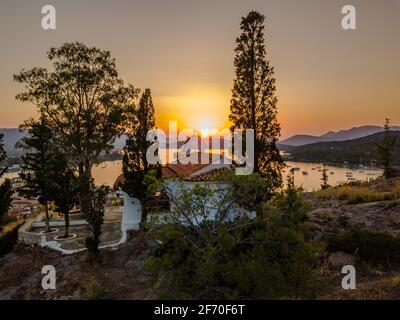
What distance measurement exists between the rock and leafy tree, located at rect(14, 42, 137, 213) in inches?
626

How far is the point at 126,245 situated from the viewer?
681 inches

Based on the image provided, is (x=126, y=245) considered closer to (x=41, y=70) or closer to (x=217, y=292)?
(x=217, y=292)

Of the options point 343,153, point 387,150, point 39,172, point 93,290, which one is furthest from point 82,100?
point 343,153

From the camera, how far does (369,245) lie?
44.4 ft

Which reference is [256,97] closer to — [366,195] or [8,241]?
[366,195]

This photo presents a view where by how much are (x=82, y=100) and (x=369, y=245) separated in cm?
1992

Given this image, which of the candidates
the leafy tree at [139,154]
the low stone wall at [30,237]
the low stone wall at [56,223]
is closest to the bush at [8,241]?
the low stone wall at [30,237]

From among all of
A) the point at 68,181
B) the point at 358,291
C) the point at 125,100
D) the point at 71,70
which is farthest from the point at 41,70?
the point at 358,291

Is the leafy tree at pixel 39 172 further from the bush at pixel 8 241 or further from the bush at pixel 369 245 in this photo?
the bush at pixel 369 245

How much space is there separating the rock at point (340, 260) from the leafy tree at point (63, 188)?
44.1ft

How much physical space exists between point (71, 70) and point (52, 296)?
50.9ft

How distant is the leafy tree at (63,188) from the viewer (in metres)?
18.6

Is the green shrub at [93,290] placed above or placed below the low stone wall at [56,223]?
below

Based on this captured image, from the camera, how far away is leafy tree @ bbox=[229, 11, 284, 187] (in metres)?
17.8
